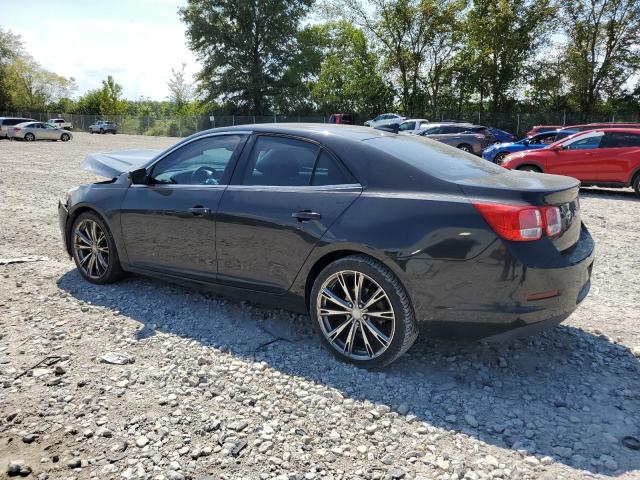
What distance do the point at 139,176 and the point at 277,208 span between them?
1.56 meters

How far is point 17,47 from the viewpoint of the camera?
66.7m

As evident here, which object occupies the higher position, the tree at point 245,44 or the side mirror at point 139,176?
the tree at point 245,44

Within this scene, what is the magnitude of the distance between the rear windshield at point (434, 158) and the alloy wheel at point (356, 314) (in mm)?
833

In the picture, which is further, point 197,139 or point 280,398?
point 197,139

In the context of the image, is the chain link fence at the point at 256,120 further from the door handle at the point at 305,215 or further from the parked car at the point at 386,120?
the door handle at the point at 305,215

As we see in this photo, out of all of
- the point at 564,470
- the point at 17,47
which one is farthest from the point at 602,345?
the point at 17,47

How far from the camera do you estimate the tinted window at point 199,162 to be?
4.19 metres

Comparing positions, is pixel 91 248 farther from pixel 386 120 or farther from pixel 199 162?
pixel 386 120

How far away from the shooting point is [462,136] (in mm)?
20406

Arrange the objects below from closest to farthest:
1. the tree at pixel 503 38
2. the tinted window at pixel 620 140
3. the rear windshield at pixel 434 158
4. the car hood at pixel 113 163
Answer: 1. the rear windshield at pixel 434 158
2. the car hood at pixel 113 163
3. the tinted window at pixel 620 140
4. the tree at pixel 503 38

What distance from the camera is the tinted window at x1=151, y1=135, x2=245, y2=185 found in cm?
419

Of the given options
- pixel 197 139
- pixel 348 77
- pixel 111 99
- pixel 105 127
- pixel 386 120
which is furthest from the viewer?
pixel 111 99

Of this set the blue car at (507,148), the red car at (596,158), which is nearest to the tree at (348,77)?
the blue car at (507,148)

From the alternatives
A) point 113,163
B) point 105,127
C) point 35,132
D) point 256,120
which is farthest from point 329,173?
point 105,127
